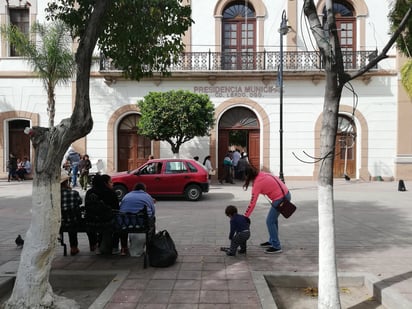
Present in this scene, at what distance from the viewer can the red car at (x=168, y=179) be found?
13664 mm

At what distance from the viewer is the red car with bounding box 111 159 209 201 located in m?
13.7

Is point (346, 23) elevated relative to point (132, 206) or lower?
elevated

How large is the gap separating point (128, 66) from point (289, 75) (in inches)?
579

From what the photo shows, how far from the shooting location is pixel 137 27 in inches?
245

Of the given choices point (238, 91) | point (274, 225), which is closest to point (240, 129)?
point (238, 91)

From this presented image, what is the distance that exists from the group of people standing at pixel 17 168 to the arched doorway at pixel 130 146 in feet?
15.4

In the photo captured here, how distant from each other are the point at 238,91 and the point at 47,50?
9.45 metres

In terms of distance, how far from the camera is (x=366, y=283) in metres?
5.11

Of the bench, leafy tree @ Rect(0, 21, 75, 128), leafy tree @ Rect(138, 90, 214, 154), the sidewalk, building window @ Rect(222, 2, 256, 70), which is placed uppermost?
building window @ Rect(222, 2, 256, 70)

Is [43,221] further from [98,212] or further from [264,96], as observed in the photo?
[264,96]

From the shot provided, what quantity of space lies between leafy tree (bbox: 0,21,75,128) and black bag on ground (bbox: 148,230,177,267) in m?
13.7

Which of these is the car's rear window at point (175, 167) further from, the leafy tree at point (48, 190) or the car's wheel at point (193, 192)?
the leafy tree at point (48, 190)

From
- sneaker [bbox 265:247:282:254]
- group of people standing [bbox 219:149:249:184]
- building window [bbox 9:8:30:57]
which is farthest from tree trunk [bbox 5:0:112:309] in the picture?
building window [bbox 9:8:30:57]

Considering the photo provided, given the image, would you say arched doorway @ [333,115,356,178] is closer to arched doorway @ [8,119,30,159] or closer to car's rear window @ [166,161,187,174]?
car's rear window @ [166,161,187,174]
